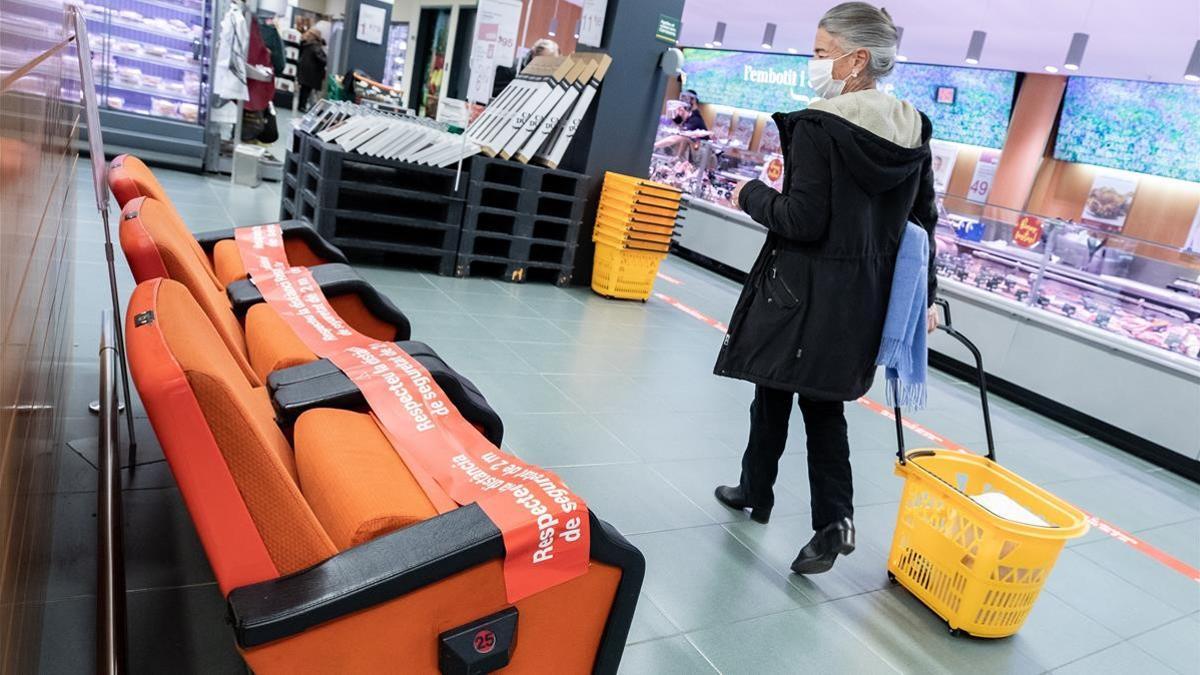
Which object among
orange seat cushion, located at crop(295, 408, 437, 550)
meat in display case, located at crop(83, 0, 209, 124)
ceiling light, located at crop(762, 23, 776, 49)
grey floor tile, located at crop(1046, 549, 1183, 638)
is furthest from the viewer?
ceiling light, located at crop(762, 23, 776, 49)

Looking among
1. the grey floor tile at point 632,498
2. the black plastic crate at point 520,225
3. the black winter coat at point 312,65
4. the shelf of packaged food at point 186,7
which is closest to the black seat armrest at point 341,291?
the grey floor tile at point 632,498

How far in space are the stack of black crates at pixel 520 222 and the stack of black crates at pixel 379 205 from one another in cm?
13

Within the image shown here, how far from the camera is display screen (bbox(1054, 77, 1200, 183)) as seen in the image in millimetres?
8633

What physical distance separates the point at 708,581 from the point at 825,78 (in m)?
1.59

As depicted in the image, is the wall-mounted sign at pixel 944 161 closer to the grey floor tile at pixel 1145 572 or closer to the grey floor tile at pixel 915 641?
the grey floor tile at pixel 1145 572

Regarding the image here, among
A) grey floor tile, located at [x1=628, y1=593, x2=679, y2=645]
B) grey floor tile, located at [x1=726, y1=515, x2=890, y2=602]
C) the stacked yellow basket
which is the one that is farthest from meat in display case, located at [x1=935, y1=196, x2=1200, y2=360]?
grey floor tile, located at [x1=628, y1=593, x2=679, y2=645]

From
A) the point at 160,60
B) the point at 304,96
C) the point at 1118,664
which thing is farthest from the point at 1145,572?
the point at 304,96

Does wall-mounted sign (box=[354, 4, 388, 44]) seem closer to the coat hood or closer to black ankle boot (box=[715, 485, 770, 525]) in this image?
black ankle boot (box=[715, 485, 770, 525])

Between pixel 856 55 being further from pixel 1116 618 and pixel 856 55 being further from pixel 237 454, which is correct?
pixel 1116 618

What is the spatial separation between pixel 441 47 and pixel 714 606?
14800mm

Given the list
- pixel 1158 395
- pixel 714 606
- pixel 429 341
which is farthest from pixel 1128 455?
pixel 429 341

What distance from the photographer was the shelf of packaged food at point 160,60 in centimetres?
710

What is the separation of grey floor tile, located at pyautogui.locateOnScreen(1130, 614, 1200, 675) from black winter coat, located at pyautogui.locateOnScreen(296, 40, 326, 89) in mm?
12606

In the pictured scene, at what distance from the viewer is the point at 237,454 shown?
1096mm
